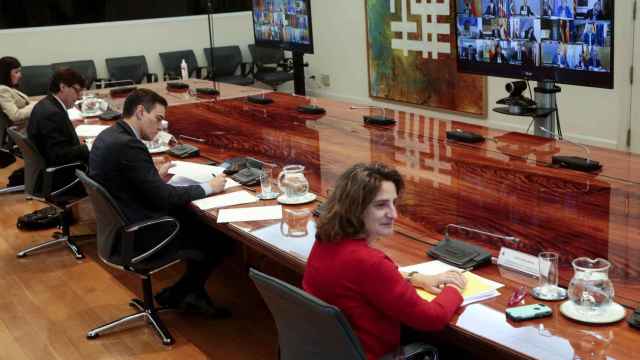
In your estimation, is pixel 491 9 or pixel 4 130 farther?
pixel 4 130

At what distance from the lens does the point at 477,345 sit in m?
2.15

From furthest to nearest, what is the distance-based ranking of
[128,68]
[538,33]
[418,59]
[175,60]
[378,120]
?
[175,60]
[128,68]
[418,59]
[378,120]
[538,33]

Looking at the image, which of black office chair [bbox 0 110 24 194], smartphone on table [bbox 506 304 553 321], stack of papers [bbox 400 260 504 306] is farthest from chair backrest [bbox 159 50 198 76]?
smartphone on table [bbox 506 304 553 321]

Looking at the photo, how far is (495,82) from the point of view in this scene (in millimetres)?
7758

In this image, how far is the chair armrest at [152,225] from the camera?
3.62 meters

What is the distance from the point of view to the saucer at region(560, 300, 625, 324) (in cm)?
215

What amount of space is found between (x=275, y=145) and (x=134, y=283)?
119 cm

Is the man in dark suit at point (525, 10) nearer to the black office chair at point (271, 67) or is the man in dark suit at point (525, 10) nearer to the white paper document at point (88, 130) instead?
the white paper document at point (88, 130)

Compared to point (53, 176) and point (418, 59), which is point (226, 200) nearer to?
point (53, 176)

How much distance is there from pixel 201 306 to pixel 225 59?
6670 millimetres

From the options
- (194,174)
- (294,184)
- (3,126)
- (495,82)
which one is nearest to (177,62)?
(3,126)

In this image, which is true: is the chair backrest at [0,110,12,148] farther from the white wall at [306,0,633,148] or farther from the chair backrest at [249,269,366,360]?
the chair backrest at [249,269,366,360]

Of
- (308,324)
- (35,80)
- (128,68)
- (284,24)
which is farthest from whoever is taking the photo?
(128,68)

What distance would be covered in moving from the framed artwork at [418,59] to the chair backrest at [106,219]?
16.2 feet
